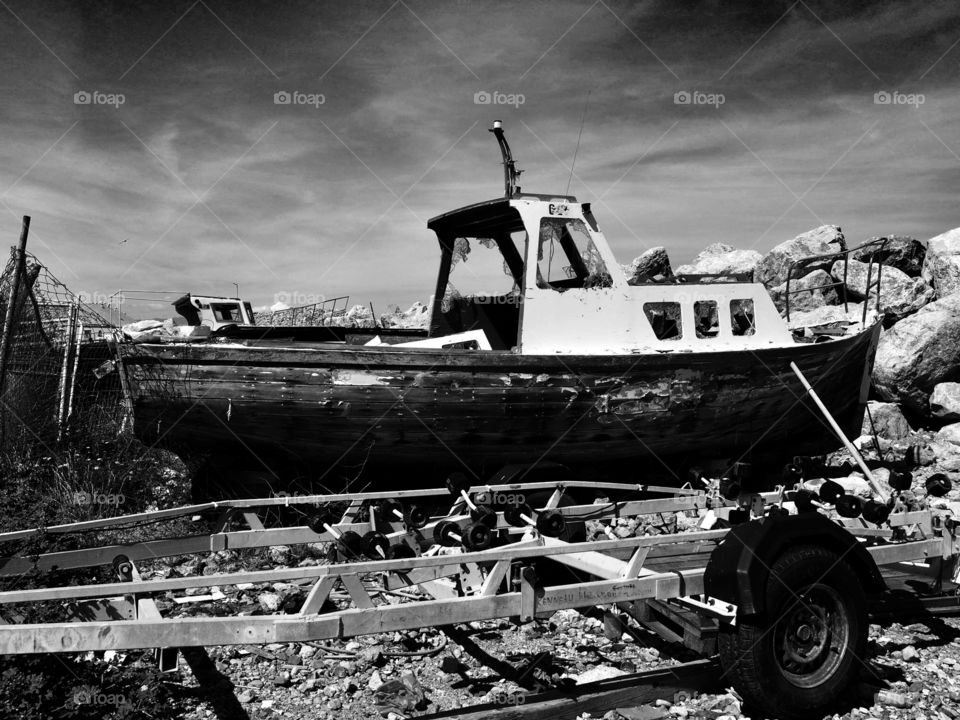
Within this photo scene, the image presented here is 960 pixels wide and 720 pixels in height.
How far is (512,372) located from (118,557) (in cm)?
388

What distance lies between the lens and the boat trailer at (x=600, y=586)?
270cm

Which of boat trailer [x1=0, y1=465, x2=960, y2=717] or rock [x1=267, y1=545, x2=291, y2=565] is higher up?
boat trailer [x1=0, y1=465, x2=960, y2=717]

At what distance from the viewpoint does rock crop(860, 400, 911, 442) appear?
10141mm

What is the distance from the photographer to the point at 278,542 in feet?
14.3

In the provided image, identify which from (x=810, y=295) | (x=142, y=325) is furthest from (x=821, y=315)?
(x=142, y=325)

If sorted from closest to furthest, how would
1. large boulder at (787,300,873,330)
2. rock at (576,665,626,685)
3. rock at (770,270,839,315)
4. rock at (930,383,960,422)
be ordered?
rock at (576,665,626,685) < rock at (930,383,960,422) < large boulder at (787,300,873,330) < rock at (770,270,839,315)

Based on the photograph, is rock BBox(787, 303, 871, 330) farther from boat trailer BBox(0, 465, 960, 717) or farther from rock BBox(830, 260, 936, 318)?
boat trailer BBox(0, 465, 960, 717)

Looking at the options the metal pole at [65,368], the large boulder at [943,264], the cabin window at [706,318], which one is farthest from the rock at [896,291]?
the metal pole at [65,368]

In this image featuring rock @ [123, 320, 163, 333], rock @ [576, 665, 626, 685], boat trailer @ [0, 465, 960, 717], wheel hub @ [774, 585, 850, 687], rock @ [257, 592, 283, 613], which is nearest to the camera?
boat trailer @ [0, 465, 960, 717]

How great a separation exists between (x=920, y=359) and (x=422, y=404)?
785cm

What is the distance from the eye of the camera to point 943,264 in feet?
42.3

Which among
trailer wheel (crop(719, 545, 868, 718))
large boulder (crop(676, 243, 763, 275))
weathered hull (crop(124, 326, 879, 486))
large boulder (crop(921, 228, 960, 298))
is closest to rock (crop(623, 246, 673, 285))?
large boulder (crop(676, 243, 763, 275))

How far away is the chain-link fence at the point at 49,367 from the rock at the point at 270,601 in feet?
9.62

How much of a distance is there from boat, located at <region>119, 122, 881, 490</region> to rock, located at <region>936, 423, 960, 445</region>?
98.6 inches
